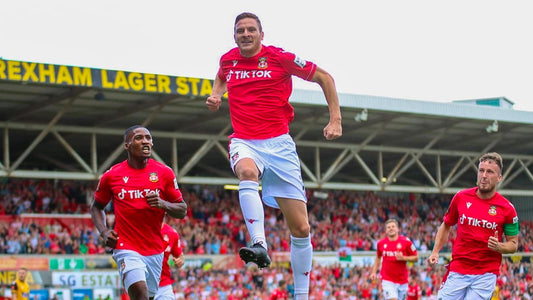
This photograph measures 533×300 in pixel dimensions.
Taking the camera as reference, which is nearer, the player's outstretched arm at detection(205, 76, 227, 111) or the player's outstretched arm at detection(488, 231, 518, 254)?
the player's outstretched arm at detection(205, 76, 227, 111)

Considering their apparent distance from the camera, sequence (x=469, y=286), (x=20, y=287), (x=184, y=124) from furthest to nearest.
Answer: (x=184, y=124)
(x=20, y=287)
(x=469, y=286)

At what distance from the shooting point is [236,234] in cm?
2962

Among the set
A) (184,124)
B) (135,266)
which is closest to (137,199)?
(135,266)

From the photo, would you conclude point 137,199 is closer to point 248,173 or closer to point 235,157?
point 235,157

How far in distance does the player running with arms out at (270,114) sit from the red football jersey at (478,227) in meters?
2.80

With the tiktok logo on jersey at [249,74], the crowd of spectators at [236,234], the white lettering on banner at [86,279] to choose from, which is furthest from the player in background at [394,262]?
the tiktok logo on jersey at [249,74]

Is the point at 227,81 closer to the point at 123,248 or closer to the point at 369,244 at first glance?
the point at 123,248

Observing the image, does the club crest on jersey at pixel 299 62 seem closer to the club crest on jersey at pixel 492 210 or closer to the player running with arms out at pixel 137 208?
the player running with arms out at pixel 137 208

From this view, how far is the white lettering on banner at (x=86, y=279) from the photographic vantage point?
23578mm

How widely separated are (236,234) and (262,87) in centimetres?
2200

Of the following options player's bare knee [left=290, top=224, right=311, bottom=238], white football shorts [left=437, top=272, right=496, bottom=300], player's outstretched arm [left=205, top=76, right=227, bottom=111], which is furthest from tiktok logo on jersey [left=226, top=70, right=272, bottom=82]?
white football shorts [left=437, top=272, right=496, bottom=300]

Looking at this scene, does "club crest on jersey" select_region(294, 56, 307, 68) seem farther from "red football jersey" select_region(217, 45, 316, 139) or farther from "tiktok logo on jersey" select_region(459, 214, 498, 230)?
"tiktok logo on jersey" select_region(459, 214, 498, 230)

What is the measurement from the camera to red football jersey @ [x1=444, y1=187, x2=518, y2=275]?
9.99 meters

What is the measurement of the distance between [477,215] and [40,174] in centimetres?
1701
